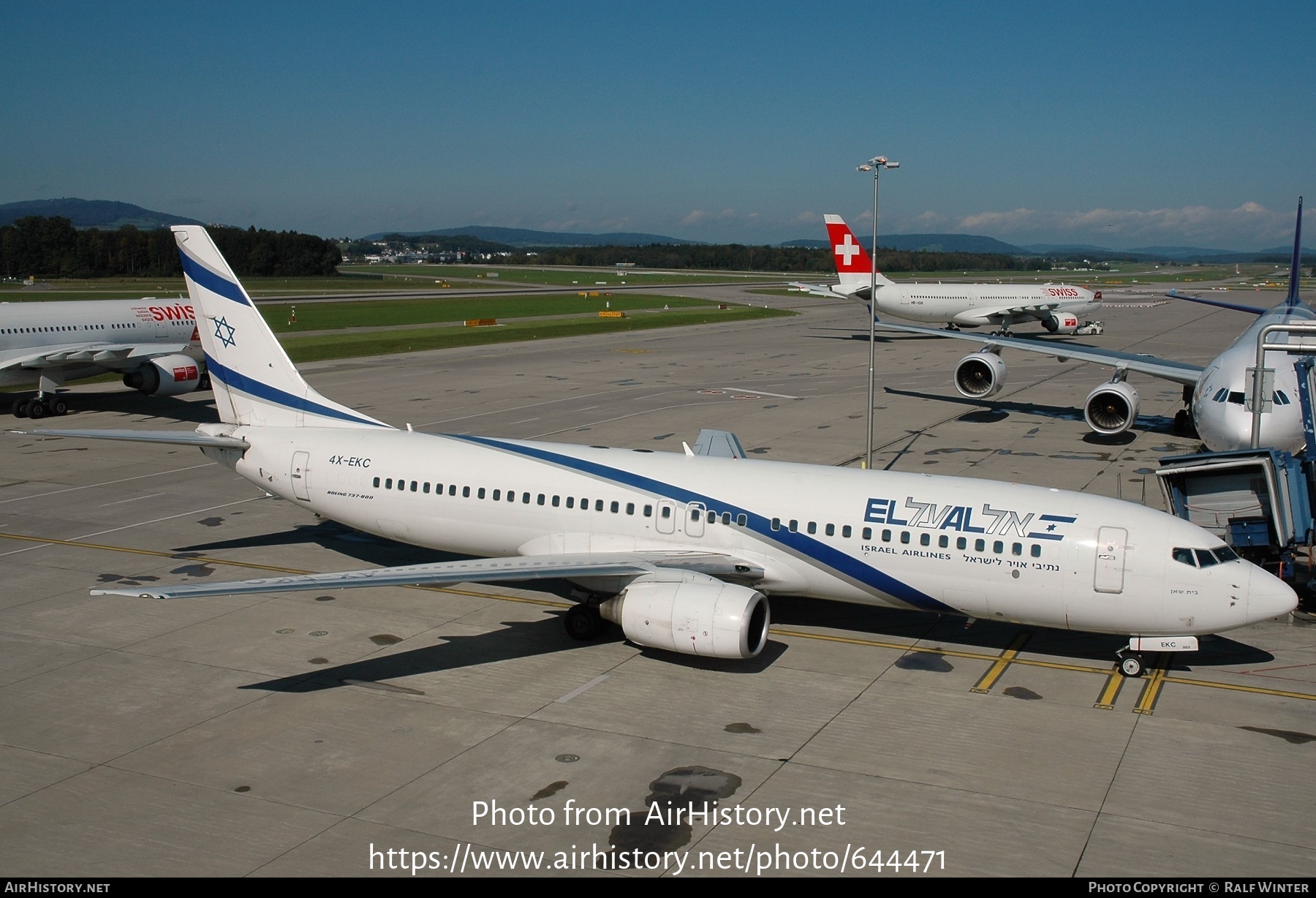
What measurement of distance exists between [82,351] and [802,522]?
4159 cm

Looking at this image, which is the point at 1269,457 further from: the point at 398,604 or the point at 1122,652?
the point at 398,604

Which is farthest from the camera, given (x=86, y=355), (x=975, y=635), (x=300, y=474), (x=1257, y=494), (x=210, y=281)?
(x=86, y=355)

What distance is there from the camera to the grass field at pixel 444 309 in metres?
99.7

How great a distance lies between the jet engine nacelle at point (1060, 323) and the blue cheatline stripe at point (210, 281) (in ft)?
255

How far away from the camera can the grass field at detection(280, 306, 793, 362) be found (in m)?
75.5

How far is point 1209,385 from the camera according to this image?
33906mm

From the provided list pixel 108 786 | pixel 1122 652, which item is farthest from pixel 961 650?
pixel 108 786

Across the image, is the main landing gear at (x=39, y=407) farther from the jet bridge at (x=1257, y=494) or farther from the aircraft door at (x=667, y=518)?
the jet bridge at (x=1257, y=494)

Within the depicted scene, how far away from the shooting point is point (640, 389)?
2261 inches

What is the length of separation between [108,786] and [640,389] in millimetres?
44052

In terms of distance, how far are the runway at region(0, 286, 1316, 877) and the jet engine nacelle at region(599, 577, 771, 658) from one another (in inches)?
31.4

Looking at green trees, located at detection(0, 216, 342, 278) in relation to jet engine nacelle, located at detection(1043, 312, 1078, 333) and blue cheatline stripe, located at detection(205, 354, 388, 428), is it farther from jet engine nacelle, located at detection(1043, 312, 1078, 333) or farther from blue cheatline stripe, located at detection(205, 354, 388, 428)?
blue cheatline stripe, located at detection(205, 354, 388, 428)

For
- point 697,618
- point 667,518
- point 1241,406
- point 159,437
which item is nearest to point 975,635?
point 697,618

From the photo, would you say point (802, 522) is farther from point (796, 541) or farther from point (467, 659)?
point (467, 659)
